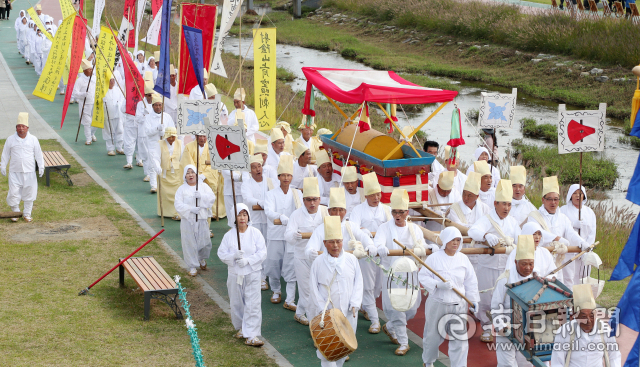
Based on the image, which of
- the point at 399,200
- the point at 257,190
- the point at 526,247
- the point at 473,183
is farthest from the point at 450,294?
the point at 257,190

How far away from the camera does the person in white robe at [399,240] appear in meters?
7.97

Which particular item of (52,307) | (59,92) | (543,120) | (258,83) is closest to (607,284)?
(258,83)

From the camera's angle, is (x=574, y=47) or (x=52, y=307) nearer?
(x=52, y=307)

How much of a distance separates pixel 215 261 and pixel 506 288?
17.4 ft

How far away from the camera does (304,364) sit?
25.5 feet

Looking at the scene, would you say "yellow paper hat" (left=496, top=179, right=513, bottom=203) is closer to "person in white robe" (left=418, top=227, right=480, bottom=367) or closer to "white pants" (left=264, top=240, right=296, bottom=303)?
"person in white robe" (left=418, top=227, right=480, bottom=367)

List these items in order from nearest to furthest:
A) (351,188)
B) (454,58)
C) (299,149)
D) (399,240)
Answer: (399,240) → (351,188) → (299,149) → (454,58)

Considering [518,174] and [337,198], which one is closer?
[337,198]

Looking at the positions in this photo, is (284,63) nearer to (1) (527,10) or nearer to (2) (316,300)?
(1) (527,10)

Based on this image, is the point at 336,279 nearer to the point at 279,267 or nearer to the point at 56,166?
the point at 279,267

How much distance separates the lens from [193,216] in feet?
33.5

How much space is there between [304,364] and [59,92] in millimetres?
18122

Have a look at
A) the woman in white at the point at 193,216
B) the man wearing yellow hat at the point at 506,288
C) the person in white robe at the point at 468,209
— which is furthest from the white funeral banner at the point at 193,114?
the man wearing yellow hat at the point at 506,288

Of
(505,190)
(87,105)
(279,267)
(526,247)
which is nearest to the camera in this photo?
(526,247)
